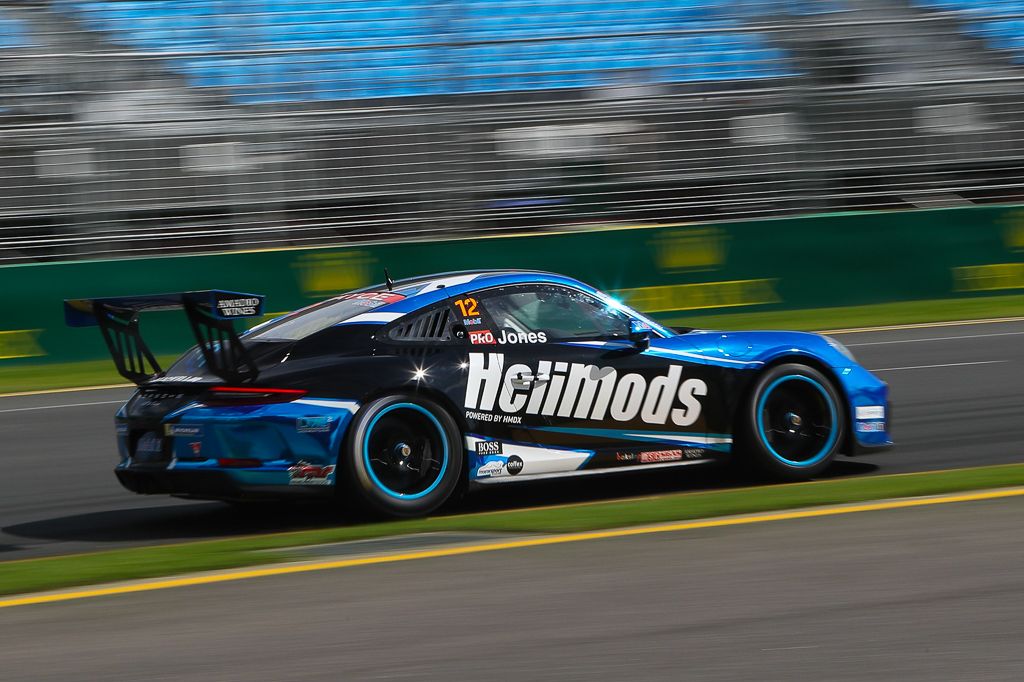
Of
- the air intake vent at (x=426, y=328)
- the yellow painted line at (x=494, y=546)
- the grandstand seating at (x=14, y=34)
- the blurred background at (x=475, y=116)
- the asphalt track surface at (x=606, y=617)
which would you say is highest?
the grandstand seating at (x=14, y=34)

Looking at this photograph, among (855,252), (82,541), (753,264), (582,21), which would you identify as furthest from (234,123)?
(82,541)

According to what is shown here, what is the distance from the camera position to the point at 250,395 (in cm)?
684

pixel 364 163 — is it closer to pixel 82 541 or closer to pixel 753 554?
pixel 82 541

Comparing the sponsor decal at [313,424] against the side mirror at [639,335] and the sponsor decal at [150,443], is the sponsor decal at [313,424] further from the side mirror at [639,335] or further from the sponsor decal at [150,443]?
the side mirror at [639,335]

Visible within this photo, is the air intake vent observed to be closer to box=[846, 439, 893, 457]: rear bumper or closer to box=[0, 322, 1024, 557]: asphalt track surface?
box=[0, 322, 1024, 557]: asphalt track surface

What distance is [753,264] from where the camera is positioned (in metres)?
17.2

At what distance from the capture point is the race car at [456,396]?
6.85 m

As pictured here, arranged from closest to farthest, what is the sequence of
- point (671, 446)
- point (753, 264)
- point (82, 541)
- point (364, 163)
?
point (82, 541) → point (671, 446) → point (753, 264) → point (364, 163)

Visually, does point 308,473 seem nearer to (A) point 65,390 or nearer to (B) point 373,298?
(B) point 373,298

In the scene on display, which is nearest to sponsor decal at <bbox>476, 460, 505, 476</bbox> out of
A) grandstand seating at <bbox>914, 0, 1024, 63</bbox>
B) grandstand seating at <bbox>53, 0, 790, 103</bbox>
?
grandstand seating at <bbox>53, 0, 790, 103</bbox>

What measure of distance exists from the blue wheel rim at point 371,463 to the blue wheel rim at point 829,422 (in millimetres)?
Result: 1864

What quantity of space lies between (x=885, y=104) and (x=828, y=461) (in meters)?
13.0

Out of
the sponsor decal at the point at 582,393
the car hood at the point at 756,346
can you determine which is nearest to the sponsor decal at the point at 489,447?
the sponsor decal at the point at 582,393

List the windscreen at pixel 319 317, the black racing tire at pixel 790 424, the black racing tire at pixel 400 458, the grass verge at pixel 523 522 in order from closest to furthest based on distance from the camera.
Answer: the grass verge at pixel 523 522
the black racing tire at pixel 400 458
the windscreen at pixel 319 317
the black racing tire at pixel 790 424
